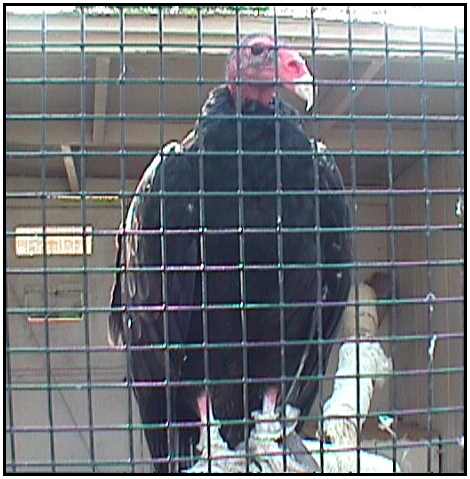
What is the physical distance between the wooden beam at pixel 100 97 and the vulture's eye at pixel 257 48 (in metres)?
0.74

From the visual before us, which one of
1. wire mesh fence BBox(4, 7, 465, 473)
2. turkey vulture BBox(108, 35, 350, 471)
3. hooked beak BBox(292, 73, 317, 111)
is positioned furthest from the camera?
turkey vulture BBox(108, 35, 350, 471)

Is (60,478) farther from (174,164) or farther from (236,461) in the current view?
(174,164)

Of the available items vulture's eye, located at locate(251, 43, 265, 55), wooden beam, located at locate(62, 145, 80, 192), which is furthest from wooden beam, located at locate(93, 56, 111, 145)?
vulture's eye, located at locate(251, 43, 265, 55)

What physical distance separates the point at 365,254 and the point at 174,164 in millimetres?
2594

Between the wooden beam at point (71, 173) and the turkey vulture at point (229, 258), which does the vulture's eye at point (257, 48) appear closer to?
the turkey vulture at point (229, 258)

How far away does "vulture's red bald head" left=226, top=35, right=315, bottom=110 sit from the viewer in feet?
5.27

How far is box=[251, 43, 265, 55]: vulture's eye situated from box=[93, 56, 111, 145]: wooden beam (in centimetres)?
74

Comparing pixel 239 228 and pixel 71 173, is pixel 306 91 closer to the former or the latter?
pixel 239 228

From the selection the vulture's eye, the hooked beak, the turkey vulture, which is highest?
the vulture's eye

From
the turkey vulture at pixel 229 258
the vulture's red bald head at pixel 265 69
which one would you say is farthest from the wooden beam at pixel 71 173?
the vulture's red bald head at pixel 265 69

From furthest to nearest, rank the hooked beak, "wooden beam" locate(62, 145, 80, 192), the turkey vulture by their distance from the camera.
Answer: "wooden beam" locate(62, 145, 80, 192) < the turkey vulture < the hooked beak

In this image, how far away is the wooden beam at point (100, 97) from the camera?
2369 mm

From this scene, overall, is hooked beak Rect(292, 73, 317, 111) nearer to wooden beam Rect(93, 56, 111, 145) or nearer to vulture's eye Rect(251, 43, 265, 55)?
vulture's eye Rect(251, 43, 265, 55)

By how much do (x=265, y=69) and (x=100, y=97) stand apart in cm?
99
